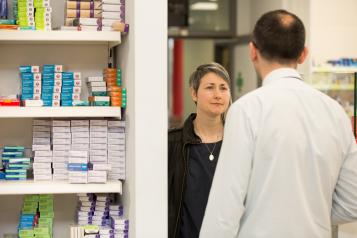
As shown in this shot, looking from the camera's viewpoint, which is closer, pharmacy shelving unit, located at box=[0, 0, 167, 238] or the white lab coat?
the white lab coat

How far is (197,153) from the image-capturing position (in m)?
3.65

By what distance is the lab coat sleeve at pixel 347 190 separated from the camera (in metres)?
2.78

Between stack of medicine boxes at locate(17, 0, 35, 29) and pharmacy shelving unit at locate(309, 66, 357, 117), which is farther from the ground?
stack of medicine boxes at locate(17, 0, 35, 29)

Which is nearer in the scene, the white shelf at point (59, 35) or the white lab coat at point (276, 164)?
the white lab coat at point (276, 164)

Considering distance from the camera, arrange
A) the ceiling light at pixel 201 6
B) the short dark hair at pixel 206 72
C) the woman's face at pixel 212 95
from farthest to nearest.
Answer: the ceiling light at pixel 201 6
the short dark hair at pixel 206 72
the woman's face at pixel 212 95

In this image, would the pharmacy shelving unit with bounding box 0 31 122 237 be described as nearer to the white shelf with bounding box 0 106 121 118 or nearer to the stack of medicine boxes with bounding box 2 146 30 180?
the stack of medicine boxes with bounding box 2 146 30 180

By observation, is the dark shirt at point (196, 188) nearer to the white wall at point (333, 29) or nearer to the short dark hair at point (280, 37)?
the short dark hair at point (280, 37)

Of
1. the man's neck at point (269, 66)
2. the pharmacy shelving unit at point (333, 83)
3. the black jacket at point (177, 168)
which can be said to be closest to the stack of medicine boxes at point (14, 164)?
the black jacket at point (177, 168)

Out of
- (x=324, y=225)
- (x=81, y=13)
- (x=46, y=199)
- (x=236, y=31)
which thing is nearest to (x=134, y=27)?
(x=81, y=13)

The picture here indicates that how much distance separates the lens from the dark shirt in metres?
3.57

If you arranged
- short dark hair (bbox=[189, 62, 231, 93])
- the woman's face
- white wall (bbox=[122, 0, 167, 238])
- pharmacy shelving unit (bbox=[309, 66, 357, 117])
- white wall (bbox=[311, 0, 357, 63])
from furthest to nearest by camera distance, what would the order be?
white wall (bbox=[311, 0, 357, 63]) → pharmacy shelving unit (bbox=[309, 66, 357, 117]) → short dark hair (bbox=[189, 62, 231, 93]) → the woman's face → white wall (bbox=[122, 0, 167, 238])

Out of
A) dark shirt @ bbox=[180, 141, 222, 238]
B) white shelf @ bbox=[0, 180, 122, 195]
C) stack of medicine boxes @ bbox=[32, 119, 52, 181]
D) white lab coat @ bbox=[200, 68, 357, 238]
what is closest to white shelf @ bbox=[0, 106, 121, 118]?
stack of medicine boxes @ bbox=[32, 119, 52, 181]

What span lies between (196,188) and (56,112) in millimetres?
898

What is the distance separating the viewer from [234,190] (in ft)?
8.51
